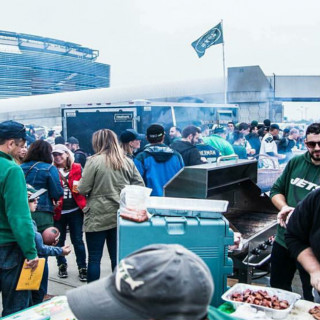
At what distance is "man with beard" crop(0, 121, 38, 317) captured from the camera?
269 cm

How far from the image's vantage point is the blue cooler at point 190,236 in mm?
2420

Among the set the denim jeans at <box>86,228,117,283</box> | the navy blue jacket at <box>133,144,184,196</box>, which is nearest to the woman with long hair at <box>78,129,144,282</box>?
the denim jeans at <box>86,228,117,283</box>

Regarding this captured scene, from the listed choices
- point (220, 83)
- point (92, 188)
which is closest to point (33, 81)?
point (220, 83)

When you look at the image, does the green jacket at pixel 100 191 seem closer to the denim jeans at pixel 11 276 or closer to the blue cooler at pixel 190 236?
the denim jeans at pixel 11 276

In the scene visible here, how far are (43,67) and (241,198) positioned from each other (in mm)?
24123

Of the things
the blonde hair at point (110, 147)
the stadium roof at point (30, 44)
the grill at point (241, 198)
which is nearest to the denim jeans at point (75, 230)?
the blonde hair at point (110, 147)

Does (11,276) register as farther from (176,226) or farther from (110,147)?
(110,147)

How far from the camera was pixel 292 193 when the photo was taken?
339 centimetres

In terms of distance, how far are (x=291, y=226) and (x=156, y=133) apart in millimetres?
2678

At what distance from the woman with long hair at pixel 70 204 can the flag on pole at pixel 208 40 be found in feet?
35.3

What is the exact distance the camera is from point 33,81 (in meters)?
26.8

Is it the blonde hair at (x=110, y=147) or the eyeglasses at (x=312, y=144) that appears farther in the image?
the blonde hair at (x=110, y=147)

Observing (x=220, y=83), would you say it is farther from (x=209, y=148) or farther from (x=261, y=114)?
(x=209, y=148)

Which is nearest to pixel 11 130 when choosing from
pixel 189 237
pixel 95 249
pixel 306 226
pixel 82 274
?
pixel 189 237
